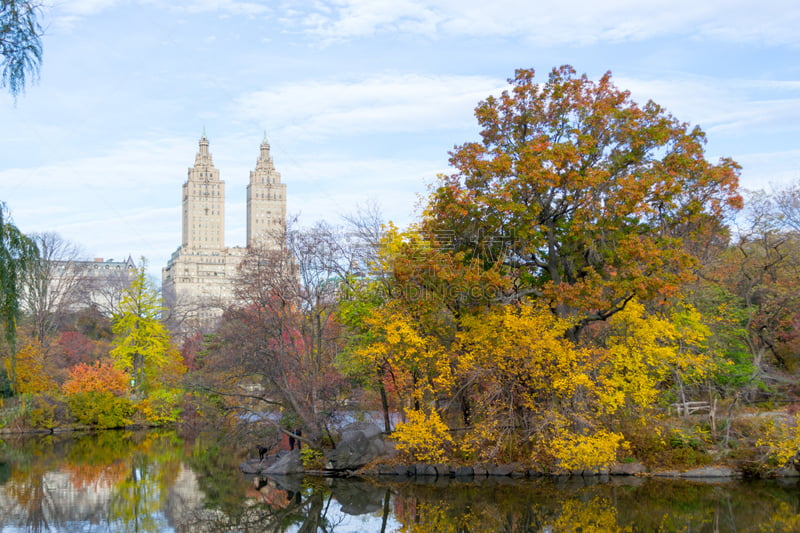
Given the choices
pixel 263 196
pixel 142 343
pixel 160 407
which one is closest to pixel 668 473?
pixel 160 407

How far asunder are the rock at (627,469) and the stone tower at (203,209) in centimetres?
11438

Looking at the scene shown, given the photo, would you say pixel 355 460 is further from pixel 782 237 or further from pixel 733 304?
pixel 782 237

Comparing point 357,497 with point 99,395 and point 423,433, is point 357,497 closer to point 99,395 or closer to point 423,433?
point 423,433

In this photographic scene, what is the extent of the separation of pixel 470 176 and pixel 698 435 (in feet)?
27.5

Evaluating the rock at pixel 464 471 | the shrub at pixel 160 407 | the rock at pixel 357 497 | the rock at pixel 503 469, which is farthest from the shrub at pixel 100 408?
→ the rock at pixel 503 469

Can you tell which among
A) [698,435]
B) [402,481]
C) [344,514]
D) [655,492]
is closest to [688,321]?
[698,435]

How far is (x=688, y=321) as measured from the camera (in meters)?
18.8

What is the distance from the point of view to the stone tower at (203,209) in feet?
413

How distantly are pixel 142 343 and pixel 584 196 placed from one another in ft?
82.8

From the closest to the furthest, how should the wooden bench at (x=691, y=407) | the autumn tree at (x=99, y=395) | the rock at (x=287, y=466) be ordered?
the wooden bench at (x=691, y=407) → the rock at (x=287, y=466) → the autumn tree at (x=99, y=395)

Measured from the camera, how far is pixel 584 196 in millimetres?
16938

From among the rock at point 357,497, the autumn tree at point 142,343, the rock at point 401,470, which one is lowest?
the rock at point 357,497

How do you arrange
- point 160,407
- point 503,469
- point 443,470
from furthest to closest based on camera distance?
1. point 160,407
2. point 443,470
3. point 503,469

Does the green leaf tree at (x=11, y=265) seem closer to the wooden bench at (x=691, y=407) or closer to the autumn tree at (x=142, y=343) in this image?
the wooden bench at (x=691, y=407)
